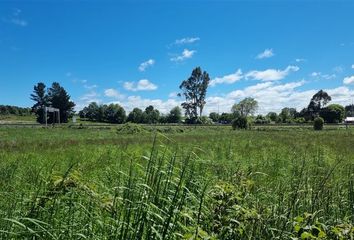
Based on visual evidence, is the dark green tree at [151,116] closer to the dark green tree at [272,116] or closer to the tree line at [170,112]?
the tree line at [170,112]

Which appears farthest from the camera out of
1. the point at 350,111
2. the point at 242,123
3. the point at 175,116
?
the point at 350,111

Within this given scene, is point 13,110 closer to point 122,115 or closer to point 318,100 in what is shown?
point 122,115

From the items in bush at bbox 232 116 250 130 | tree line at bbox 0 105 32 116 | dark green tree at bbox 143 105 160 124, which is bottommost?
bush at bbox 232 116 250 130

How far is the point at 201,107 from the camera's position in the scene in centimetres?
11412

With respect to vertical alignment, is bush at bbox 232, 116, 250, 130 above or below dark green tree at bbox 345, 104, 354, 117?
below

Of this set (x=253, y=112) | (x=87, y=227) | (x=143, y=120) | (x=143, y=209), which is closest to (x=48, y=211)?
(x=87, y=227)

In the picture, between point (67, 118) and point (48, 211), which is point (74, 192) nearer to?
point (48, 211)

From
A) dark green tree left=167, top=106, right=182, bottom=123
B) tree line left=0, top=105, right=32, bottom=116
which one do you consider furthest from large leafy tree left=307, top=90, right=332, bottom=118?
tree line left=0, top=105, right=32, bottom=116

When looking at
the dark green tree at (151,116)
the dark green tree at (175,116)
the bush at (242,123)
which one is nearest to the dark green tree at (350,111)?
the dark green tree at (175,116)

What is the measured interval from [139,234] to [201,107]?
11180cm

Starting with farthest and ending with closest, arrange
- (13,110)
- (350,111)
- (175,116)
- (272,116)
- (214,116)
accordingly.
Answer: (350,111), (214,116), (13,110), (272,116), (175,116)

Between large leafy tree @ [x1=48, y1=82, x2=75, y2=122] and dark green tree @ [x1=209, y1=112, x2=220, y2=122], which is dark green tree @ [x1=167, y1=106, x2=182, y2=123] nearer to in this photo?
dark green tree @ [x1=209, y1=112, x2=220, y2=122]

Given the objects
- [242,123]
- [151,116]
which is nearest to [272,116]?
[151,116]

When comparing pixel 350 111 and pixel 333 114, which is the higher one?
pixel 350 111
